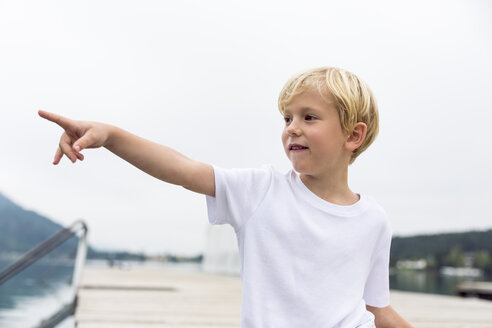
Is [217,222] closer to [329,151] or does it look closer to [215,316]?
[329,151]

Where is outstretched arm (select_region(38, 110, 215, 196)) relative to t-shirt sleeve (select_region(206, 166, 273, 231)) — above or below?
above

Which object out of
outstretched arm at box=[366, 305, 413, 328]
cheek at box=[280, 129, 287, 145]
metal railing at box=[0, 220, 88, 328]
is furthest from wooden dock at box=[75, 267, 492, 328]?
cheek at box=[280, 129, 287, 145]

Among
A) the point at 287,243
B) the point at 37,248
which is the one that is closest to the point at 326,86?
the point at 287,243

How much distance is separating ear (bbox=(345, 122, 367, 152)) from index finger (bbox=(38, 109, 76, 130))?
781 mm

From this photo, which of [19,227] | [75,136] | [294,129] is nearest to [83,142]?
[75,136]

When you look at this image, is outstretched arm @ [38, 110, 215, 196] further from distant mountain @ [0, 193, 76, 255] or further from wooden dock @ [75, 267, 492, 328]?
distant mountain @ [0, 193, 76, 255]

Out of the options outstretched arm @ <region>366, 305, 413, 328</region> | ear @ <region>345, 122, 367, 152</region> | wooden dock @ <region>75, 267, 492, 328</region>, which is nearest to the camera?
ear @ <region>345, 122, 367, 152</region>

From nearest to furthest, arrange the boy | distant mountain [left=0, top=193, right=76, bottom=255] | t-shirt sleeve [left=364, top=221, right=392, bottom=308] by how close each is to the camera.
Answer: the boy
t-shirt sleeve [left=364, top=221, right=392, bottom=308]
distant mountain [left=0, top=193, right=76, bottom=255]

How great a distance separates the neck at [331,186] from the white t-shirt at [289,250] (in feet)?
0.13

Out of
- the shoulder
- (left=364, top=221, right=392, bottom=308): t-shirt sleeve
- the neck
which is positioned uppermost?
the neck

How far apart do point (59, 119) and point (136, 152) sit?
20 cm

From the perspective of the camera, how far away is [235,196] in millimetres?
1441

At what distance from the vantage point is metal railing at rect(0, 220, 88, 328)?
3624mm

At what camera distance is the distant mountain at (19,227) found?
52.0 metres
